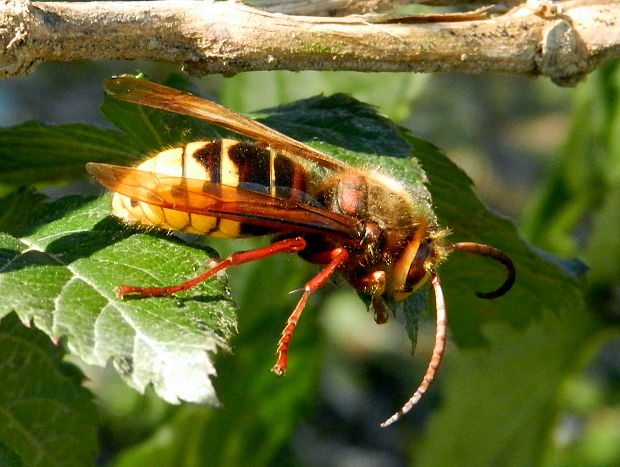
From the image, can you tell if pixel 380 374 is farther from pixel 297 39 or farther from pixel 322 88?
pixel 297 39

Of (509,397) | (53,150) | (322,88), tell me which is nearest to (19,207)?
(53,150)

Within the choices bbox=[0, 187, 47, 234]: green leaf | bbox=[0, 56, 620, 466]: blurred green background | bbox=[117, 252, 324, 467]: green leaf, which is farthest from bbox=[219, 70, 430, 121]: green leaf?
bbox=[0, 187, 47, 234]: green leaf

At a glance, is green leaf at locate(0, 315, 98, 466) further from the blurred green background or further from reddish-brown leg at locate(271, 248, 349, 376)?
reddish-brown leg at locate(271, 248, 349, 376)

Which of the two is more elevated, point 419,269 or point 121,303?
point 121,303

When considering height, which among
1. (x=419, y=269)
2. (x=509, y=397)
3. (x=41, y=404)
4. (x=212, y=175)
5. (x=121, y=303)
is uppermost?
(x=212, y=175)

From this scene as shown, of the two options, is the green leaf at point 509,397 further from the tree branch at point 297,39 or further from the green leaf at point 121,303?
the green leaf at point 121,303

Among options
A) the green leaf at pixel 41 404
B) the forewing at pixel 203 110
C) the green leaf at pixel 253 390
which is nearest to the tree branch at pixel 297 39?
the forewing at pixel 203 110
